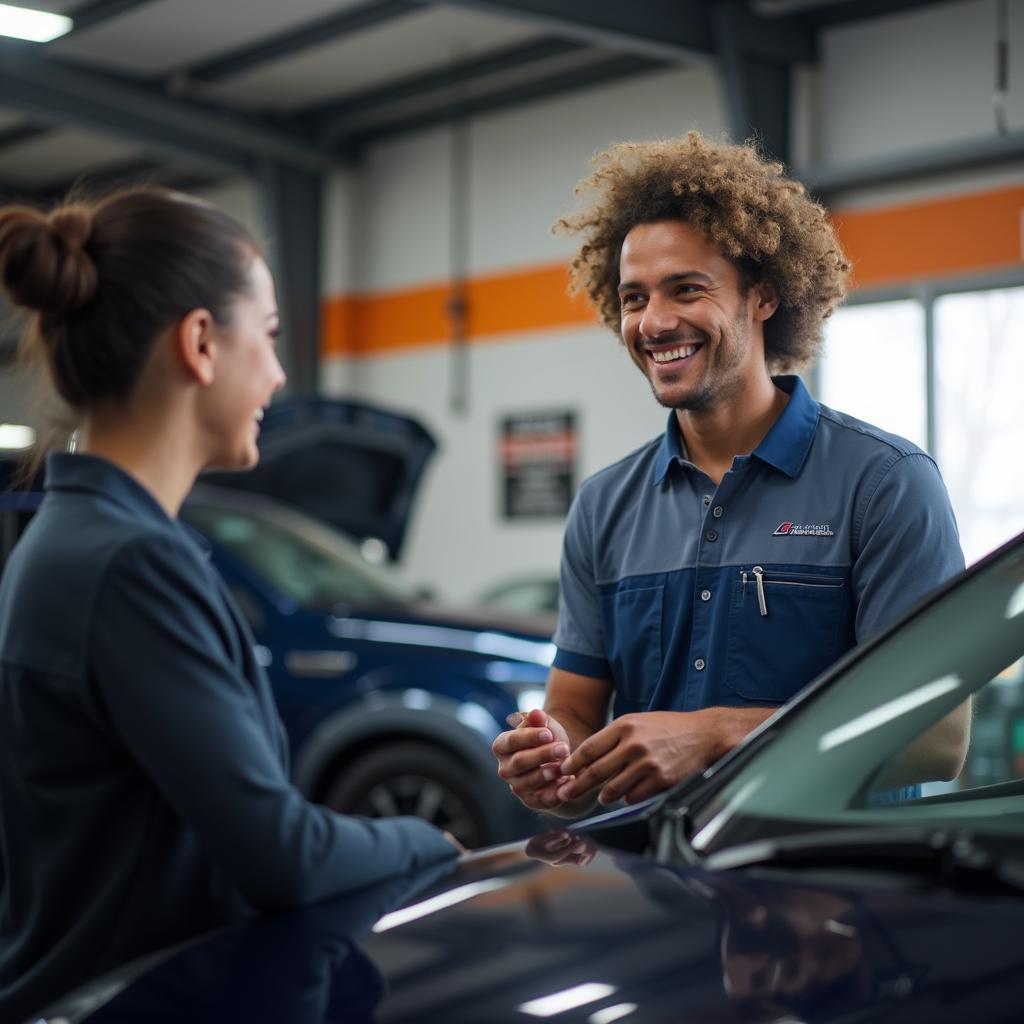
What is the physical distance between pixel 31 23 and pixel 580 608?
25.5 feet

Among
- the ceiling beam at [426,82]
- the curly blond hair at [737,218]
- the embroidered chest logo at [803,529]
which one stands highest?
the ceiling beam at [426,82]

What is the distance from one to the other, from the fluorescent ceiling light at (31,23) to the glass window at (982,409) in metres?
5.34

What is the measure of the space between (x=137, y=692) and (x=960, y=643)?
0.93m

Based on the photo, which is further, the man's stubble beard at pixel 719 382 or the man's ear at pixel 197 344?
the man's stubble beard at pixel 719 382

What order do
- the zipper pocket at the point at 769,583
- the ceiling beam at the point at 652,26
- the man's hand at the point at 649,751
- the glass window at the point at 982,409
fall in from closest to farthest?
the man's hand at the point at 649,751 < the zipper pocket at the point at 769,583 < the ceiling beam at the point at 652,26 < the glass window at the point at 982,409

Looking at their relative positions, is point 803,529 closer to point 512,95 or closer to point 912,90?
point 912,90

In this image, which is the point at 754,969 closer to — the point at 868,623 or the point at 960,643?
the point at 960,643

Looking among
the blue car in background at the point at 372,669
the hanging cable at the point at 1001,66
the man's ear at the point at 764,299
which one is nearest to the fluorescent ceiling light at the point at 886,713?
the man's ear at the point at 764,299

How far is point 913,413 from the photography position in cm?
841

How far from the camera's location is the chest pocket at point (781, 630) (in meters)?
2.02

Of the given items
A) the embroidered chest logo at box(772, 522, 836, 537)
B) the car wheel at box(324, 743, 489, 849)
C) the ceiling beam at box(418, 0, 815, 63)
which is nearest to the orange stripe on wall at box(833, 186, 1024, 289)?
the ceiling beam at box(418, 0, 815, 63)

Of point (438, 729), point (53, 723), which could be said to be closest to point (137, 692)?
point (53, 723)

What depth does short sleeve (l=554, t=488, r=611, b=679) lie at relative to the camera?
2303 mm

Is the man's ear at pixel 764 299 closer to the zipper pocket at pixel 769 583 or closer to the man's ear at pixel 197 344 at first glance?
the zipper pocket at pixel 769 583
